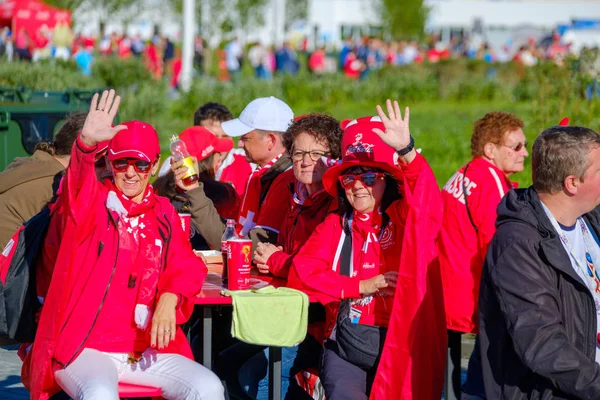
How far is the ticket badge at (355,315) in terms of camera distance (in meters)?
4.96

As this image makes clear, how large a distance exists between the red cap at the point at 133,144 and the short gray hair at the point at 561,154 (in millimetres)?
1844

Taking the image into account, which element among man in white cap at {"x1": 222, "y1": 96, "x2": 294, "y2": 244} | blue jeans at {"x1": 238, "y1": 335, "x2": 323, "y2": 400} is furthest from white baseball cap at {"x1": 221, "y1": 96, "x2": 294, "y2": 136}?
blue jeans at {"x1": 238, "y1": 335, "x2": 323, "y2": 400}

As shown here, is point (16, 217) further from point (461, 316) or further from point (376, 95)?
point (376, 95)

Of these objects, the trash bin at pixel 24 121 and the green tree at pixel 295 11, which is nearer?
the trash bin at pixel 24 121

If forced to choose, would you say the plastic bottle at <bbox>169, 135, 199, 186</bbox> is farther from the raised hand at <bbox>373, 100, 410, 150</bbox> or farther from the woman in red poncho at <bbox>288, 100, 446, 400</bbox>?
the raised hand at <bbox>373, 100, 410, 150</bbox>

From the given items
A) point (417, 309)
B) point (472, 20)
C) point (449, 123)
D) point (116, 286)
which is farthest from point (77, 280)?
point (472, 20)

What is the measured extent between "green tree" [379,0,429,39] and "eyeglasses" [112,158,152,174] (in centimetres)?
5442

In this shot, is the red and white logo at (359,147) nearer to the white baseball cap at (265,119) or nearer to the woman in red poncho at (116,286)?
the woman in red poncho at (116,286)

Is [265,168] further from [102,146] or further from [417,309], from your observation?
[417,309]

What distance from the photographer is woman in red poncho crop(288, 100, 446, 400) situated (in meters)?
4.75

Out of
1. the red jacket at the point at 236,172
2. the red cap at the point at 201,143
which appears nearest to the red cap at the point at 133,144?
the red cap at the point at 201,143

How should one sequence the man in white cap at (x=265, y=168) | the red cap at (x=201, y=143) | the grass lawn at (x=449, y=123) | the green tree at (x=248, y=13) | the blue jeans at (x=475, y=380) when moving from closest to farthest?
the blue jeans at (x=475, y=380) → the man in white cap at (x=265, y=168) → the red cap at (x=201, y=143) → the grass lawn at (x=449, y=123) → the green tree at (x=248, y=13)

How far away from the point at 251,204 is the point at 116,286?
1.79 meters

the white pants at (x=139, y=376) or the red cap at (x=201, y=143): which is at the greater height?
the red cap at (x=201, y=143)
